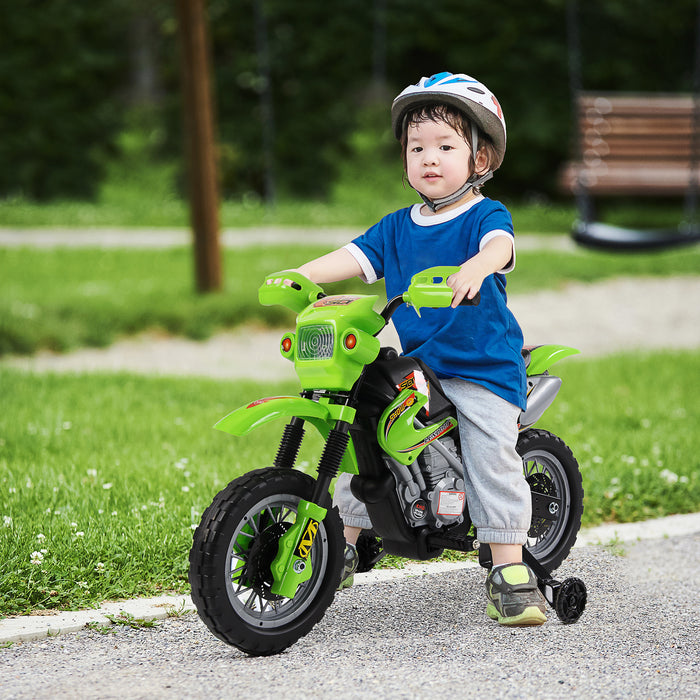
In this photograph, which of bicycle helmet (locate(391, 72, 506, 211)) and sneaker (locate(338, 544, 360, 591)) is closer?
bicycle helmet (locate(391, 72, 506, 211))

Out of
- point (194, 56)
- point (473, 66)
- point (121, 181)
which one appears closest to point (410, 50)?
point (473, 66)

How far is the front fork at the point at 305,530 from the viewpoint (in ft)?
10.00

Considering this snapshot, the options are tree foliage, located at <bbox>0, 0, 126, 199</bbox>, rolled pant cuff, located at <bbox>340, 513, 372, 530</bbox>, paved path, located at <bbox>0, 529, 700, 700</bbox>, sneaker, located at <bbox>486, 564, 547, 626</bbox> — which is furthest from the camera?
tree foliage, located at <bbox>0, 0, 126, 199</bbox>

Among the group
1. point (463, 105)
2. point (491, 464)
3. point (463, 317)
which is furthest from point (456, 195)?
point (491, 464)

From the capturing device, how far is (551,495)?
3.87 meters

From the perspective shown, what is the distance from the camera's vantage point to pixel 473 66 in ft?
67.6

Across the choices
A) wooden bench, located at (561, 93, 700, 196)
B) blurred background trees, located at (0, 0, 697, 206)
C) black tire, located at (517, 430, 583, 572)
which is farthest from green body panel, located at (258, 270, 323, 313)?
blurred background trees, located at (0, 0, 697, 206)

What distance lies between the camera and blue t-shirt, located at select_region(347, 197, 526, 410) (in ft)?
10.7

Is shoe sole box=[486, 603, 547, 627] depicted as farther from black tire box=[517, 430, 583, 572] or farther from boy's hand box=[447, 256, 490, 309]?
boy's hand box=[447, 256, 490, 309]

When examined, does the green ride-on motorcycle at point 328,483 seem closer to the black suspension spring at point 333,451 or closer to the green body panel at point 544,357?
the black suspension spring at point 333,451

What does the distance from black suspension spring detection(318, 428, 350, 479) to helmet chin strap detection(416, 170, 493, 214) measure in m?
0.79

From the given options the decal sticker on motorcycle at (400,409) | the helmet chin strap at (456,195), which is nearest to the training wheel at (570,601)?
the decal sticker on motorcycle at (400,409)

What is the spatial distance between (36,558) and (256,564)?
104 centimetres

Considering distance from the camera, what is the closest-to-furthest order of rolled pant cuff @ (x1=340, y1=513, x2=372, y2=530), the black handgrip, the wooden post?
the black handgrip < rolled pant cuff @ (x1=340, y1=513, x2=372, y2=530) < the wooden post
